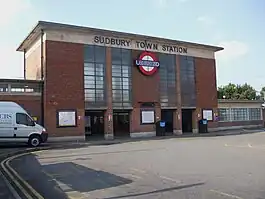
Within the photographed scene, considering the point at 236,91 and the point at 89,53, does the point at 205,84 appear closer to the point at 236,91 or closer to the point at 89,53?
the point at 89,53

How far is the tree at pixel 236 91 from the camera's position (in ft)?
257

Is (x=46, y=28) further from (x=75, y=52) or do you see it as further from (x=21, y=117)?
(x=21, y=117)

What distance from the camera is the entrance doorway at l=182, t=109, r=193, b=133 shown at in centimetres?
3809

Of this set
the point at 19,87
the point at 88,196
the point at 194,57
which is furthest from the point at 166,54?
the point at 88,196

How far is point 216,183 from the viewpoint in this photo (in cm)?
859

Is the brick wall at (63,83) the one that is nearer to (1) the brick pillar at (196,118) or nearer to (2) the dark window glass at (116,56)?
(2) the dark window glass at (116,56)

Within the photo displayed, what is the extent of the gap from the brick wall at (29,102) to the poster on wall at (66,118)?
1648mm

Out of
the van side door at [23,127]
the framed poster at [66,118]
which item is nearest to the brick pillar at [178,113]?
the framed poster at [66,118]

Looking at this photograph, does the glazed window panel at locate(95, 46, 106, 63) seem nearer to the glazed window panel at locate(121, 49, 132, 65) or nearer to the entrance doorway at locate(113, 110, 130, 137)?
the glazed window panel at locate(121, 49, 132, 65)

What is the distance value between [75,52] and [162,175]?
21.3 meters

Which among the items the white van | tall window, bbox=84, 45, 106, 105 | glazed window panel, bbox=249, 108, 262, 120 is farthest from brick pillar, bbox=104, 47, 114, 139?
glazed window panel, bbox=249, 108, 262, 120

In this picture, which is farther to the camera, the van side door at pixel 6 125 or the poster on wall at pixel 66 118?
the poster on wall at pixel 66 118

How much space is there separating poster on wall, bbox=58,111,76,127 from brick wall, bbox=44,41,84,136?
13.6 inches

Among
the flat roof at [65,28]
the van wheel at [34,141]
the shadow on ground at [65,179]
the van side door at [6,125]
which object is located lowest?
the shadow on ground at [65,179]
